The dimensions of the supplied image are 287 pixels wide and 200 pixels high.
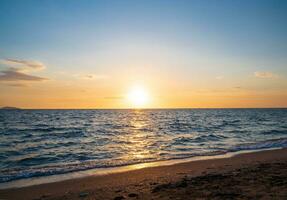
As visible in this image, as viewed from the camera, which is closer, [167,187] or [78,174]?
[167,187]

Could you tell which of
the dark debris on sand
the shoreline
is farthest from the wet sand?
the shoreline

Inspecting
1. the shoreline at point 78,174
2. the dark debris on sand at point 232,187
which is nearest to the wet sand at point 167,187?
the dark debris on sand at point 232,187

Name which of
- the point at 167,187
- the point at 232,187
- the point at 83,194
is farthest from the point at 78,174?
the point at 232,187

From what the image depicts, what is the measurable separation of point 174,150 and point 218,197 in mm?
12736

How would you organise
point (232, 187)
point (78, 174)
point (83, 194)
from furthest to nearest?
point (78, 174) < point (83, 194) < point (232, 187)

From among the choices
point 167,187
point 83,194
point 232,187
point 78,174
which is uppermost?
point 232,187

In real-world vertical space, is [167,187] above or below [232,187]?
below

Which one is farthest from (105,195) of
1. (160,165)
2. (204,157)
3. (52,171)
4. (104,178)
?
(204,157)

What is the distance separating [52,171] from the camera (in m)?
13.0

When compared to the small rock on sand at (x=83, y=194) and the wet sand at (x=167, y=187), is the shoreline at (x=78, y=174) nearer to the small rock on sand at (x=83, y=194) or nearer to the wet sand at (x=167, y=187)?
the wet sand at (x=167, y=187)

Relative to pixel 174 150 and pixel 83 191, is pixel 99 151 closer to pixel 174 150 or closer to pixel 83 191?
pixel 174 150

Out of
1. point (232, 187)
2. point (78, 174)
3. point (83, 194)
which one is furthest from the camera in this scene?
point (78, 174)

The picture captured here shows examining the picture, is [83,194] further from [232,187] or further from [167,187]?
[232,187]

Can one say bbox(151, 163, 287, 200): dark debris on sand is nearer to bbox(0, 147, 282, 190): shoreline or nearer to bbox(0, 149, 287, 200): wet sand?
bbox(0, 149, 287, 200): wet sand
